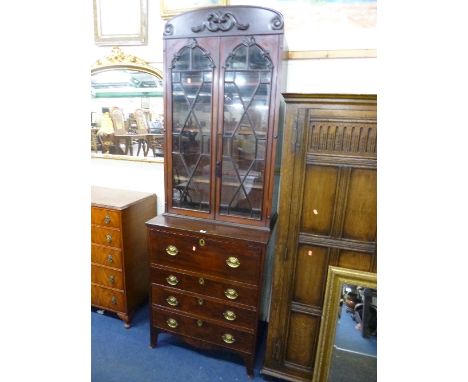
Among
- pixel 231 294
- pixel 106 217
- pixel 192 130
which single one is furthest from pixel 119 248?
pixel 192 130

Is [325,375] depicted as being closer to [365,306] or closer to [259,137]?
[365,306]

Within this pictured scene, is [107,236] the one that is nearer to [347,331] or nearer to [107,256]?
[107,256]

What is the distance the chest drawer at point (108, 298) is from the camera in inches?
85.6

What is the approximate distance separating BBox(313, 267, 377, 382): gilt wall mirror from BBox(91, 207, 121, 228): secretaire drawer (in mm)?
1469

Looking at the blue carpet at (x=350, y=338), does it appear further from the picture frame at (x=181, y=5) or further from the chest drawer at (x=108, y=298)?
the picture frame at (x=181, y=5)

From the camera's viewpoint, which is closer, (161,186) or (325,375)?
(325,375)

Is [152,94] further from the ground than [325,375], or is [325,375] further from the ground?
[152,94]

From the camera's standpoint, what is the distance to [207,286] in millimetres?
1769

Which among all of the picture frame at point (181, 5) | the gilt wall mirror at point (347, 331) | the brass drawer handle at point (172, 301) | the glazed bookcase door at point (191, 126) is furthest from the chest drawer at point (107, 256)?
the picture frame at point (181, 5)
